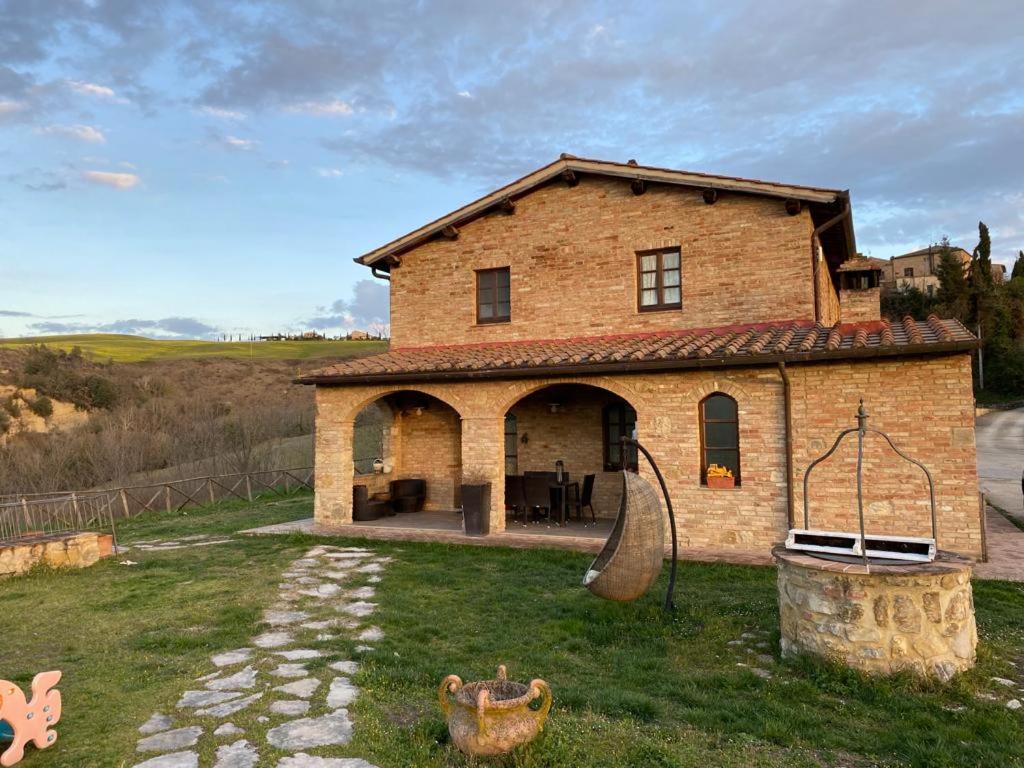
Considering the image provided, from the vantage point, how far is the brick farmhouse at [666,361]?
872cm

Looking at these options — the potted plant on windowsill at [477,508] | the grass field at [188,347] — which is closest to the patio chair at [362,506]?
the potted plant on windowsill at [477,508]

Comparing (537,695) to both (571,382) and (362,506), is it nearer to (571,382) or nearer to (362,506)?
(571,382)

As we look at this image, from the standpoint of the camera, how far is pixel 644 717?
4418 millimetres

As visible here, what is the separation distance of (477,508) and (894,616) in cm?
696

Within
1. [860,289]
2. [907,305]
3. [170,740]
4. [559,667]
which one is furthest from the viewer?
[907,305]

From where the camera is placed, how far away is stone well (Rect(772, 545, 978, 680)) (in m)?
4.88

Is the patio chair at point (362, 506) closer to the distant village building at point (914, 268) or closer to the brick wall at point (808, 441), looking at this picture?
the brick wall at point (808, 441)

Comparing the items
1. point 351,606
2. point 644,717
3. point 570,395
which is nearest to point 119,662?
point 351,606

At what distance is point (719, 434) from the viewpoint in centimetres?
988

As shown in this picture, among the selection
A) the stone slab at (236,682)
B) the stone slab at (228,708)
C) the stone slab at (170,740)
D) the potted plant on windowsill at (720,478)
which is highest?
the potted plant on windowsill at (720,478)

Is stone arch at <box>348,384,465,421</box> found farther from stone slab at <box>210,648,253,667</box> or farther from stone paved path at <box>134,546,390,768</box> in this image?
stone slab at <box>210,648,253,667</box>

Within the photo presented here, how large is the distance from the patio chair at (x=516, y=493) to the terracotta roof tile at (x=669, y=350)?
7.86ft

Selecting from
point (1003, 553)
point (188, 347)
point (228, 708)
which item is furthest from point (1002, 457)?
point (188, 347)

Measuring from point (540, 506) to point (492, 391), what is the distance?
2.41 m
